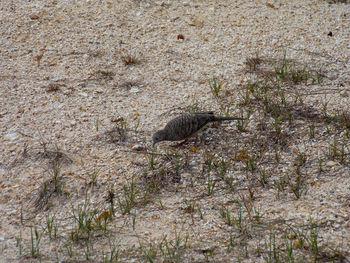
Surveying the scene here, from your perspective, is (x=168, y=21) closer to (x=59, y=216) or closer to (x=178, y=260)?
(x=59, y=216)

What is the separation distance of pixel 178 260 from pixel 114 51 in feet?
12.6

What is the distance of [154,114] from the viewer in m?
5.59

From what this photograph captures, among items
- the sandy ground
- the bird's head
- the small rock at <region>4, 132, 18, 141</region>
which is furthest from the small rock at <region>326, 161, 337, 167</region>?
the small rock at <region>4, 132, 18, 141</region>

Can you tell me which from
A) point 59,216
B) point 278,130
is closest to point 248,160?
point 278,130

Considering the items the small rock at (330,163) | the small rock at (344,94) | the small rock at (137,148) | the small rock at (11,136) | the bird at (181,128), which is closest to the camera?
the small rock at (330,163)

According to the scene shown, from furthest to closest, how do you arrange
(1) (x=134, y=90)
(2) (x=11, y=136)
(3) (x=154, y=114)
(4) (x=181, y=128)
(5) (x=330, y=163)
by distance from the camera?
(1) (x=134, y=90), (3) (x=154, y=114), (2) (x=11, y=136), (4) (x=181, y=128), (5) (x=330, y=163)

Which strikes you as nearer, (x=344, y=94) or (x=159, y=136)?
(x=159, y=136)

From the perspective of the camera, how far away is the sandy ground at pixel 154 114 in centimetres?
393

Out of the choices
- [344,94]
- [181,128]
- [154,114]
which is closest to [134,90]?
[154,114]

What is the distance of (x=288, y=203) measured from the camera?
4121mm

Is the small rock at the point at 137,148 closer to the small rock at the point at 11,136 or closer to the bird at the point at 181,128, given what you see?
the bird at the point at 181,128

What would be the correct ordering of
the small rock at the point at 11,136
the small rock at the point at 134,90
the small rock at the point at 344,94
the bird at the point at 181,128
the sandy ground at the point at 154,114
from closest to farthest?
the sandy ground at the point at 154,114 < the bird at the point at 181,128 < the small rock at the point at 11,136 < the small rock at the point at 344,94 < the small rock at the point at 134,90


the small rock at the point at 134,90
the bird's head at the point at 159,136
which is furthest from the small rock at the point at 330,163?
the small rock at the point at 134,90

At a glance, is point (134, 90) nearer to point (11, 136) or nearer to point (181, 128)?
point (181, 128)
